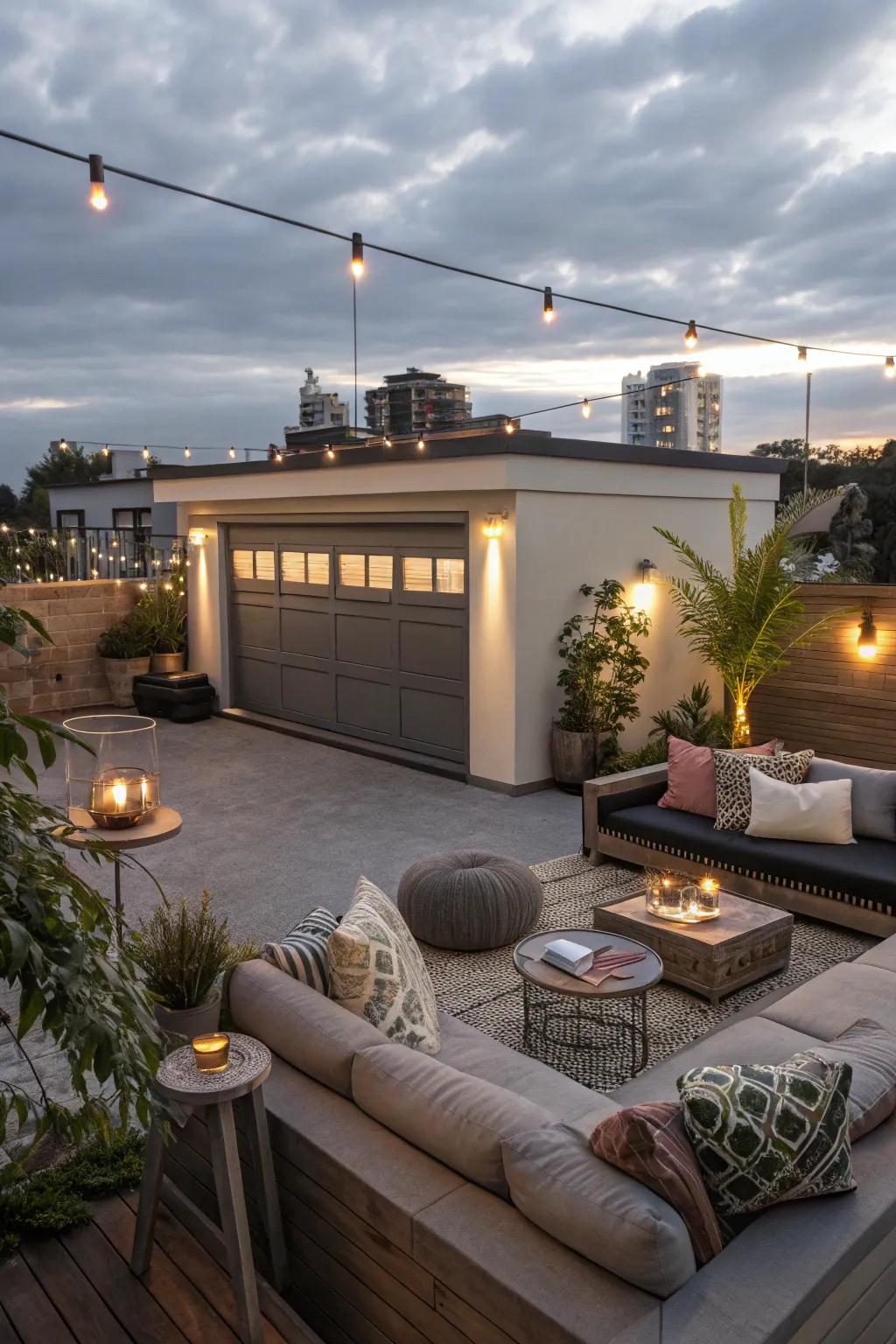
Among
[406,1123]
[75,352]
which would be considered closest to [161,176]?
[406,1123]

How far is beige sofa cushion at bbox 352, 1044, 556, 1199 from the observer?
2.11 m

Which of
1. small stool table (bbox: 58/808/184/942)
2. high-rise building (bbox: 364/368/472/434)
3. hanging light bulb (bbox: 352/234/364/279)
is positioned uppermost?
high-rise building (bbox: 364/368/472/434)

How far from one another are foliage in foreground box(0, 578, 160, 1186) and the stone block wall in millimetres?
10014

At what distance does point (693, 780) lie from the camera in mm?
5734

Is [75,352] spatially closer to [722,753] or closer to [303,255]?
[303,255]

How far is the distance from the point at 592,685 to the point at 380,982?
5113 millimetres

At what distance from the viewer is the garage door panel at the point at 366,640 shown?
358 inches

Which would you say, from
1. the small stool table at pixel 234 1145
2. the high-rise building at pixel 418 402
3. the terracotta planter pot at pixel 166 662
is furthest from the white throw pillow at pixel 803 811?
the terracotta planter pot at pixel 166 662

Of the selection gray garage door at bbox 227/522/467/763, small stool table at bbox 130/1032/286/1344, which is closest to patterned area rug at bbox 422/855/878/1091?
small stool table at bbox 130/1032/286/1344

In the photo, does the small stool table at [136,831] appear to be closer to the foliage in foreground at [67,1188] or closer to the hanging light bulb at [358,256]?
the foliage in foreground at [67,1188]

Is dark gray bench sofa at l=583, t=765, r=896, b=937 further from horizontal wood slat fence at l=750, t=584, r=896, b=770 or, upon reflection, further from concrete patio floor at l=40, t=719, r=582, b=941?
horizontal wood slat fence at l=750, t=584, r=896, b=770

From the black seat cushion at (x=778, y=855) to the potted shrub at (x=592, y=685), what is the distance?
1.95 m

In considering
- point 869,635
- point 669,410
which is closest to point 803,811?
point 869,635

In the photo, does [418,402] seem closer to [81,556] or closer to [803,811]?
[81,556]
